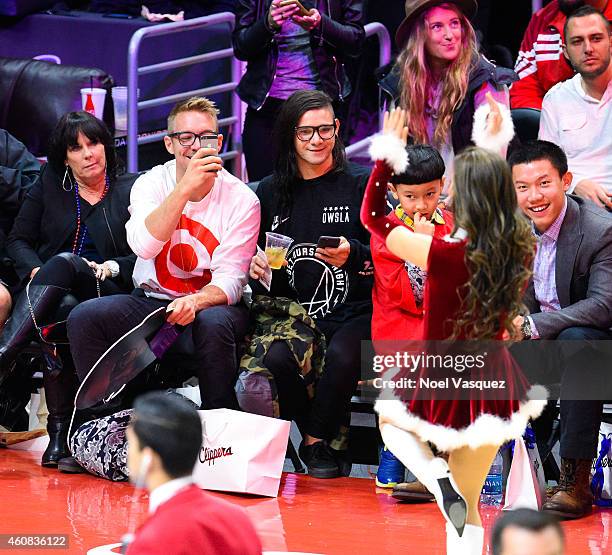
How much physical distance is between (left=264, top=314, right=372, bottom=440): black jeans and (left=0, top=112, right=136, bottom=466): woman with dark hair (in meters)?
0.91

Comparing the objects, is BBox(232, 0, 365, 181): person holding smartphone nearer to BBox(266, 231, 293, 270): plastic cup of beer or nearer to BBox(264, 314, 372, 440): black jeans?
BBox(266, 231, 293, 270): plastic cup of beer

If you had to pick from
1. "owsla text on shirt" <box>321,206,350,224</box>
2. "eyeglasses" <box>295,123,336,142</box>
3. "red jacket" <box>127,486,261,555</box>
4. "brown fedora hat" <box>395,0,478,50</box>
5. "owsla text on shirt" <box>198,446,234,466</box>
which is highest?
"brown fedora hat" <box>395,0,478,50</box>

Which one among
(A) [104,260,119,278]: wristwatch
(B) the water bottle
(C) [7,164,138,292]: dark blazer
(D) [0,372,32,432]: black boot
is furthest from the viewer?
(D) [0,372,32,432]: black boot

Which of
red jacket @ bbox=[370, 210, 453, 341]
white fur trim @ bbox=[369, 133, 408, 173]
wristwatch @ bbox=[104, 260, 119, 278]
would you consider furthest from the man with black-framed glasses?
white fur trim @ bbox=[369, 133, 408, 173]

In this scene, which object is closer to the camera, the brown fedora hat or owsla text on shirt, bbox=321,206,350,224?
owsla text on shirt, bbox=321,206,350,224

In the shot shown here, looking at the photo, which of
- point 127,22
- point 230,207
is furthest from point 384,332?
point 127,22

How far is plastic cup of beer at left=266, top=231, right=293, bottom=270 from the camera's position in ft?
17.1

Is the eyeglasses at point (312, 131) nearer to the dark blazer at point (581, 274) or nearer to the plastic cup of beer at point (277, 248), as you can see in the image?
the plastic cup of beer at point (277, 248)

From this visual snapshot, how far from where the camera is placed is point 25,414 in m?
6.21

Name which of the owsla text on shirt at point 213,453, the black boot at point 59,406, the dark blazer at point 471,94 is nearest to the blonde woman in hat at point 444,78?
the dark blazer at point 471,94

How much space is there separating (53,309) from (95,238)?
0.47 metres

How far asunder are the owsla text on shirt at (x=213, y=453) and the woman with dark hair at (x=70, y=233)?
0.84 meters

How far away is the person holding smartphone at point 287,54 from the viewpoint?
6.23 m

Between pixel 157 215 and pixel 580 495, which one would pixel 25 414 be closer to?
pixel 157 215
